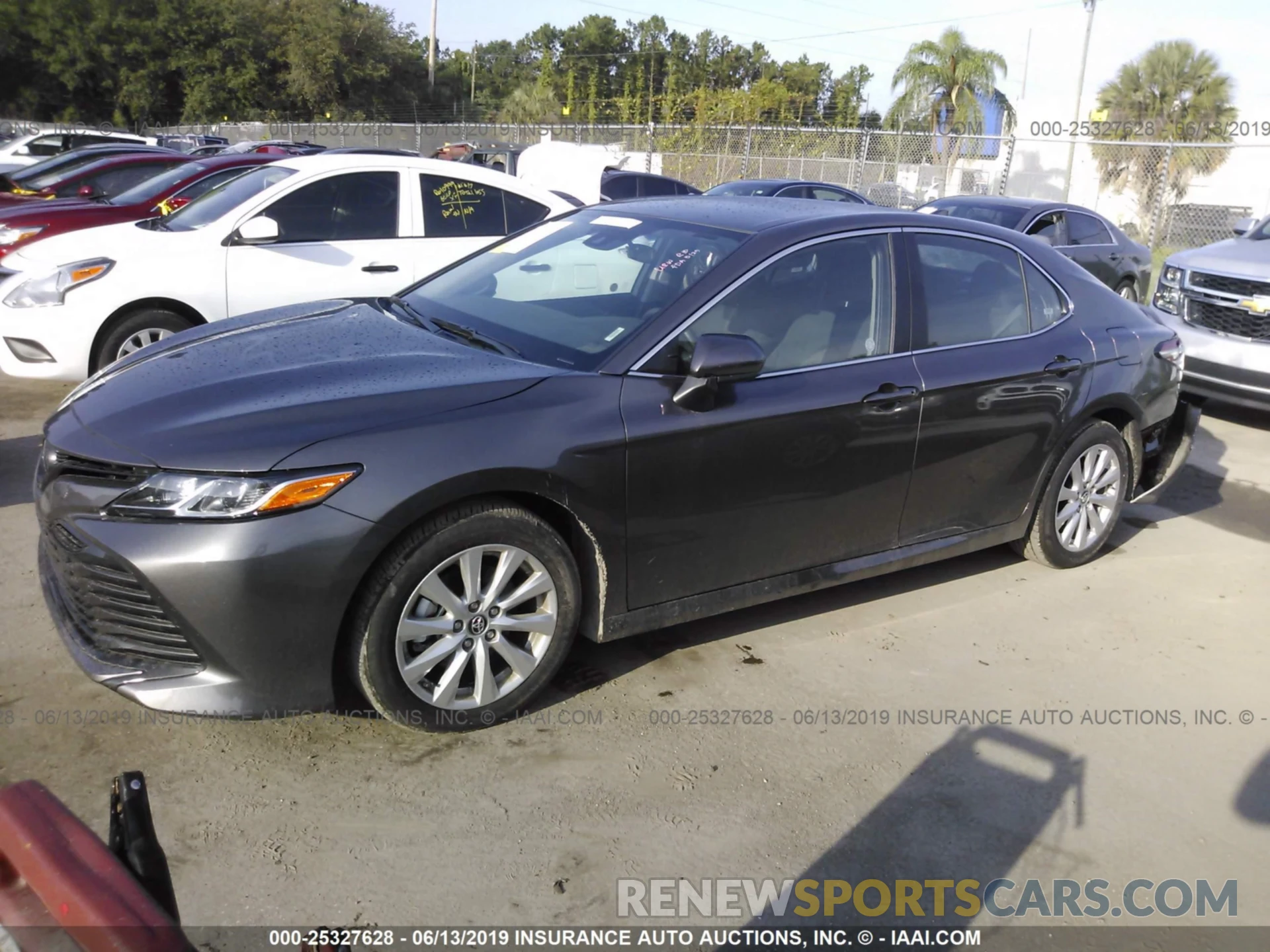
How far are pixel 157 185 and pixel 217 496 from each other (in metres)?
7.91

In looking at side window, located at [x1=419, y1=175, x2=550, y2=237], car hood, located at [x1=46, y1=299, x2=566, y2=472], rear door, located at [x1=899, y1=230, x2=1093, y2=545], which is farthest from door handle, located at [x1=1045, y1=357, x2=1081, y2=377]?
side window, located at [x1=419, y1=175, x2=550, y2=237]

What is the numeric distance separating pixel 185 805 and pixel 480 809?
85 cm

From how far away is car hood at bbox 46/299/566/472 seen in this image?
3031mm

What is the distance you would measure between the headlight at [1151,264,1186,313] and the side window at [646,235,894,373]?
5733 millimetres

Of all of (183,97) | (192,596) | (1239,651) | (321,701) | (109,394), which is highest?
(183,97)

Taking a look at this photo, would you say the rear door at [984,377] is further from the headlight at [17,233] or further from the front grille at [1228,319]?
the headlight at [17,233]

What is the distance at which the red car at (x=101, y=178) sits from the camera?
37.9ft

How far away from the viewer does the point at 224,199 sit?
721 cm

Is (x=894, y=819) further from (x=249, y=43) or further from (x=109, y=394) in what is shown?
(x=249, y=43)

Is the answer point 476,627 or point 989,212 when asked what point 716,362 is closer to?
point 476,627

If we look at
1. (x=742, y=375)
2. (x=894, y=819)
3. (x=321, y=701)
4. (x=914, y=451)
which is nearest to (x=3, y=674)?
(x=321, y=701)

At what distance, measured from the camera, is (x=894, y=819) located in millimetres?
3219

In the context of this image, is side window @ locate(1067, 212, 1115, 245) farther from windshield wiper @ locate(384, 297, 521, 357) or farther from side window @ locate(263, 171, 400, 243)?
windshield wiper @ locate(384, 297, 521, 357)

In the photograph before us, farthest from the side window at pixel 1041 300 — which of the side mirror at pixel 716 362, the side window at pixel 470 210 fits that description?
the side window at pixel 470 210
